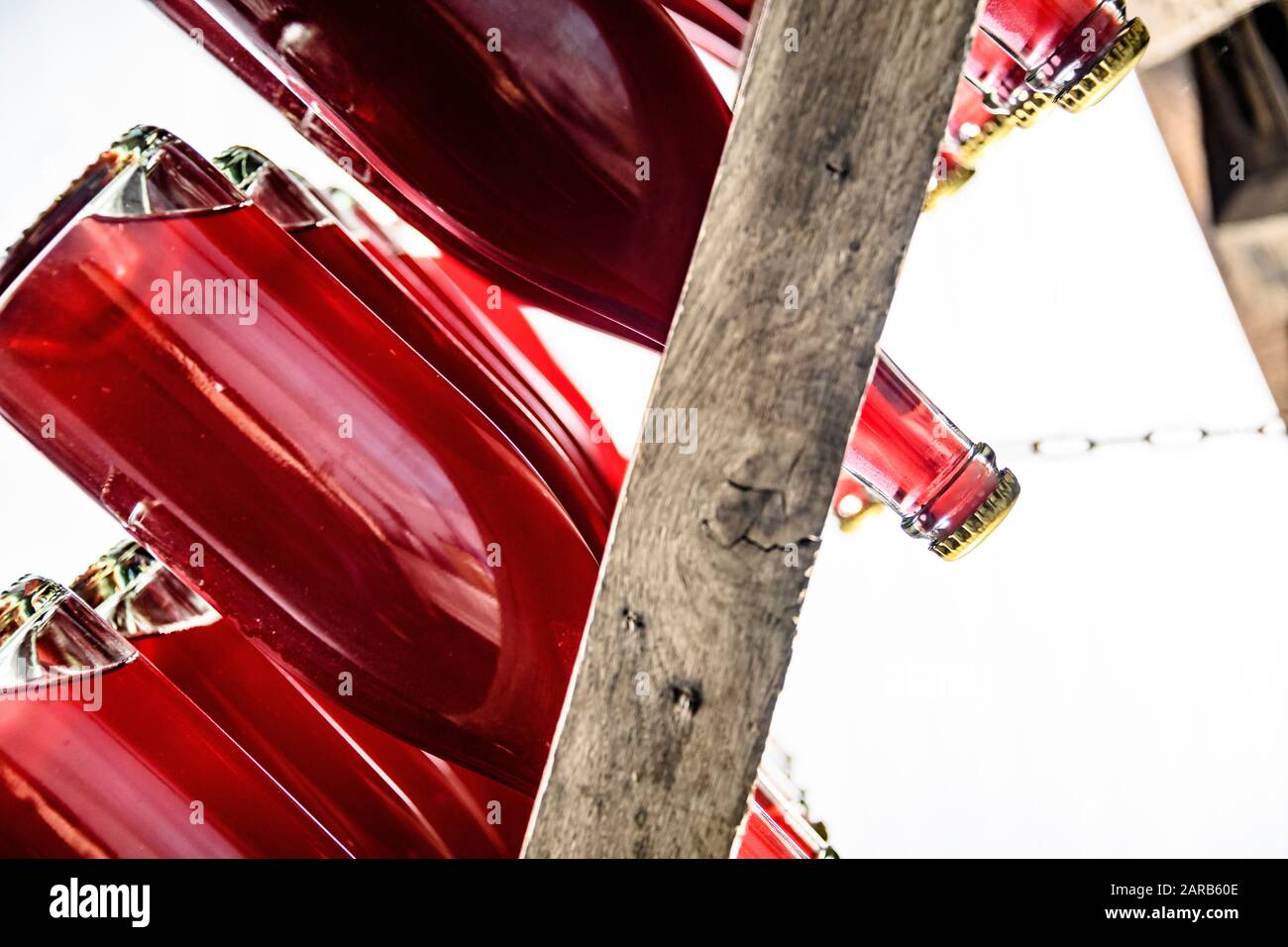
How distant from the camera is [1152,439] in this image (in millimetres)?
500

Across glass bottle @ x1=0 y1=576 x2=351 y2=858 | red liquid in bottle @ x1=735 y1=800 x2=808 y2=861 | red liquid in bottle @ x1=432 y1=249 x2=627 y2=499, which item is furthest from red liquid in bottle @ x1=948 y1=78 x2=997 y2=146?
glass bottle @ x1=0 y1=576 x2=351 y2=858

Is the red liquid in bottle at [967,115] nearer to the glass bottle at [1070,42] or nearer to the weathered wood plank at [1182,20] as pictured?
the glass bottle at [1070,42]

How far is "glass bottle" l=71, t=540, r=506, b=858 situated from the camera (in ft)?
1.43

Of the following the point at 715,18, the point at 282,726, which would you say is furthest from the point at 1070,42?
the point at 282,726

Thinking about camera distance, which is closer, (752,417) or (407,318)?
(752,417)

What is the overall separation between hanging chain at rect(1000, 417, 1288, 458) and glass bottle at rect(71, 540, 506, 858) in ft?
1.12

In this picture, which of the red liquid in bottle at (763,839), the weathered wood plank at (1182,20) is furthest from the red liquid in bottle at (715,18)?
the red liquid in bottle at (763,839)

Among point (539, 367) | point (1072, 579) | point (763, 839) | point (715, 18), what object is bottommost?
point (763, 839)

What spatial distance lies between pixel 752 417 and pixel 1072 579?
0.29 metres

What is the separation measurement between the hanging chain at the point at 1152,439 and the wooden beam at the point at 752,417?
24cm

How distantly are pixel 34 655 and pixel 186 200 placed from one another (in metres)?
0.19

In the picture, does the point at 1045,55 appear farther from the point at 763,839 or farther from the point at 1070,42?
the point at 763,839
